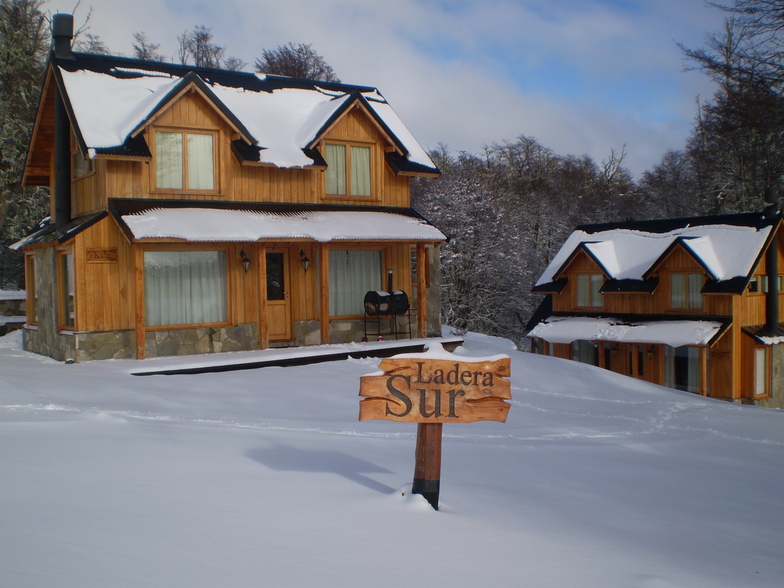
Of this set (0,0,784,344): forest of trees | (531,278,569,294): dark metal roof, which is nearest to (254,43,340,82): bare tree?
(0,0,784,344): forest of trees

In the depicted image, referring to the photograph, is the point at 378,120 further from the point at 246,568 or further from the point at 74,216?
the point at 246,568

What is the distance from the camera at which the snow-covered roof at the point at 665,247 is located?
23000 millimetres

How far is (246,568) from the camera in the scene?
13.3 ft

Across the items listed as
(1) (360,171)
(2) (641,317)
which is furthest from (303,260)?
(2) (641,317)

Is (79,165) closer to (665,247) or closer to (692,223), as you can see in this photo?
(665,247)

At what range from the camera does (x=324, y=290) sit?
636 inches

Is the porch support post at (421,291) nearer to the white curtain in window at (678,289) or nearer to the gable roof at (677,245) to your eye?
the gable roof at (677,245)

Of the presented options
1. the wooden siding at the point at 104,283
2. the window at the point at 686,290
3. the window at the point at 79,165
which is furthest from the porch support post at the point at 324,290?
the window at the point at 686,290

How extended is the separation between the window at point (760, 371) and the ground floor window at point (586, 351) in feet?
17.2

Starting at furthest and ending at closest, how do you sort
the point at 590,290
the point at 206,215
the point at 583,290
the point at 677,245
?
the point at 583,290
the point at 590,290
the point at 677,245
the point at 206,215

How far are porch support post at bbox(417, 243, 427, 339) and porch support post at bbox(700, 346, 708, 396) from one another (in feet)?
35.5

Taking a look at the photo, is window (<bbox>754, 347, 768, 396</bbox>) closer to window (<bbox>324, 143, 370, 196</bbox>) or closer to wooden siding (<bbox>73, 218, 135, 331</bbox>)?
window (<bbox>324, 143, 370, 196</bbox>)

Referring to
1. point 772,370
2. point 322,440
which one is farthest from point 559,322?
point 322,440

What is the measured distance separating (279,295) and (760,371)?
16720 mm
